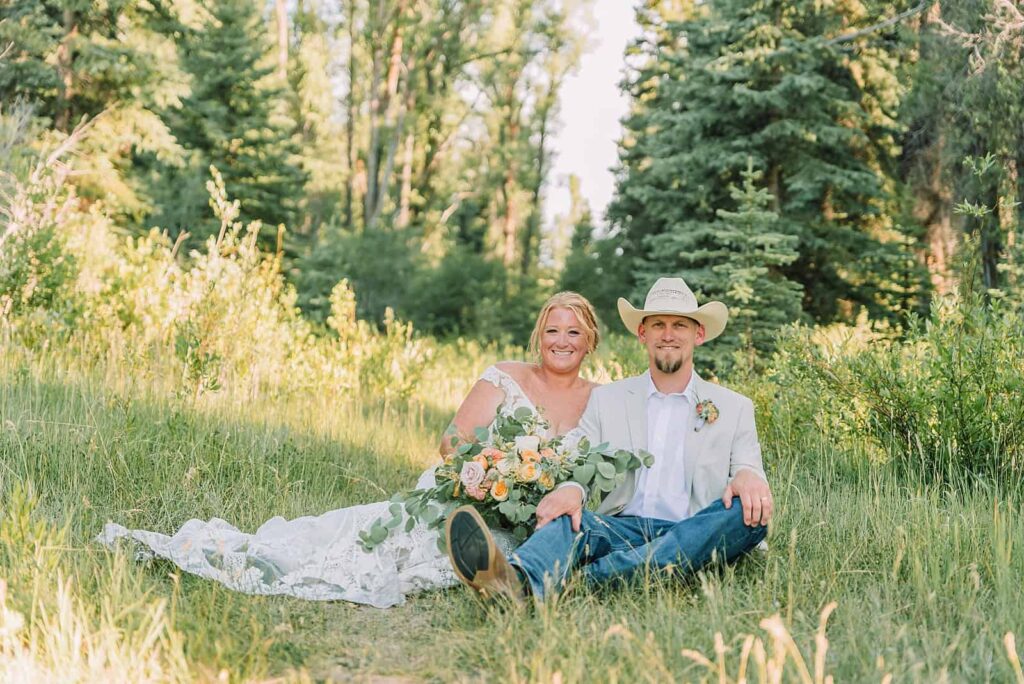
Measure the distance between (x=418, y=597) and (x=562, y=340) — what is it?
1.41 metres

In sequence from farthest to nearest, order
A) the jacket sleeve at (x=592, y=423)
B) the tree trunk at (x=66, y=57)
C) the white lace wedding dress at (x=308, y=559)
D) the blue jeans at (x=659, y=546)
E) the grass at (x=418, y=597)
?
the tree trunk at (x=66, y=57), the jacket sleeve at (x=592, y=423), the white lace wedding dress at (x=308, y=559), the blue jeans at (x=659, y=546), the grass at (x=418, y=597)

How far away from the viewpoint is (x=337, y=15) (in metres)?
27.6

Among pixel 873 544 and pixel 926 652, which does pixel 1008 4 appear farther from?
pixel 926 652

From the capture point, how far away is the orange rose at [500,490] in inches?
154

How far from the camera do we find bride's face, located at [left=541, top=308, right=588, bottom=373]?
15.2 ft

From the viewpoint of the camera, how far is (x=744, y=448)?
3936 millimetres

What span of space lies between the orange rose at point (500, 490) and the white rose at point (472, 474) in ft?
0.22

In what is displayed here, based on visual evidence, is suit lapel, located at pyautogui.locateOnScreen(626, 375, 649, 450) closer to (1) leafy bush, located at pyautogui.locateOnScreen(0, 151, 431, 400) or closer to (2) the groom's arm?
(2) the groom's arm

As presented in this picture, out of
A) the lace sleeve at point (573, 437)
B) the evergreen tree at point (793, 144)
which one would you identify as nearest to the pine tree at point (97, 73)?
the evergreen tree at point (793, 144)

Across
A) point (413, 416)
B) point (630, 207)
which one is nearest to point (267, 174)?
point (630, 207)

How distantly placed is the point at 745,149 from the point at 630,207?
4.85 m

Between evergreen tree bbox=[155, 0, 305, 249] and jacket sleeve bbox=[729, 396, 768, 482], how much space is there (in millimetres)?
16603

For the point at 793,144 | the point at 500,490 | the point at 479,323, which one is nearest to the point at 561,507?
the point at 500,490

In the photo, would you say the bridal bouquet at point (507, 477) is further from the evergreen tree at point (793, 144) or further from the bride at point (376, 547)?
the evergreen tree at point (793, 144)
